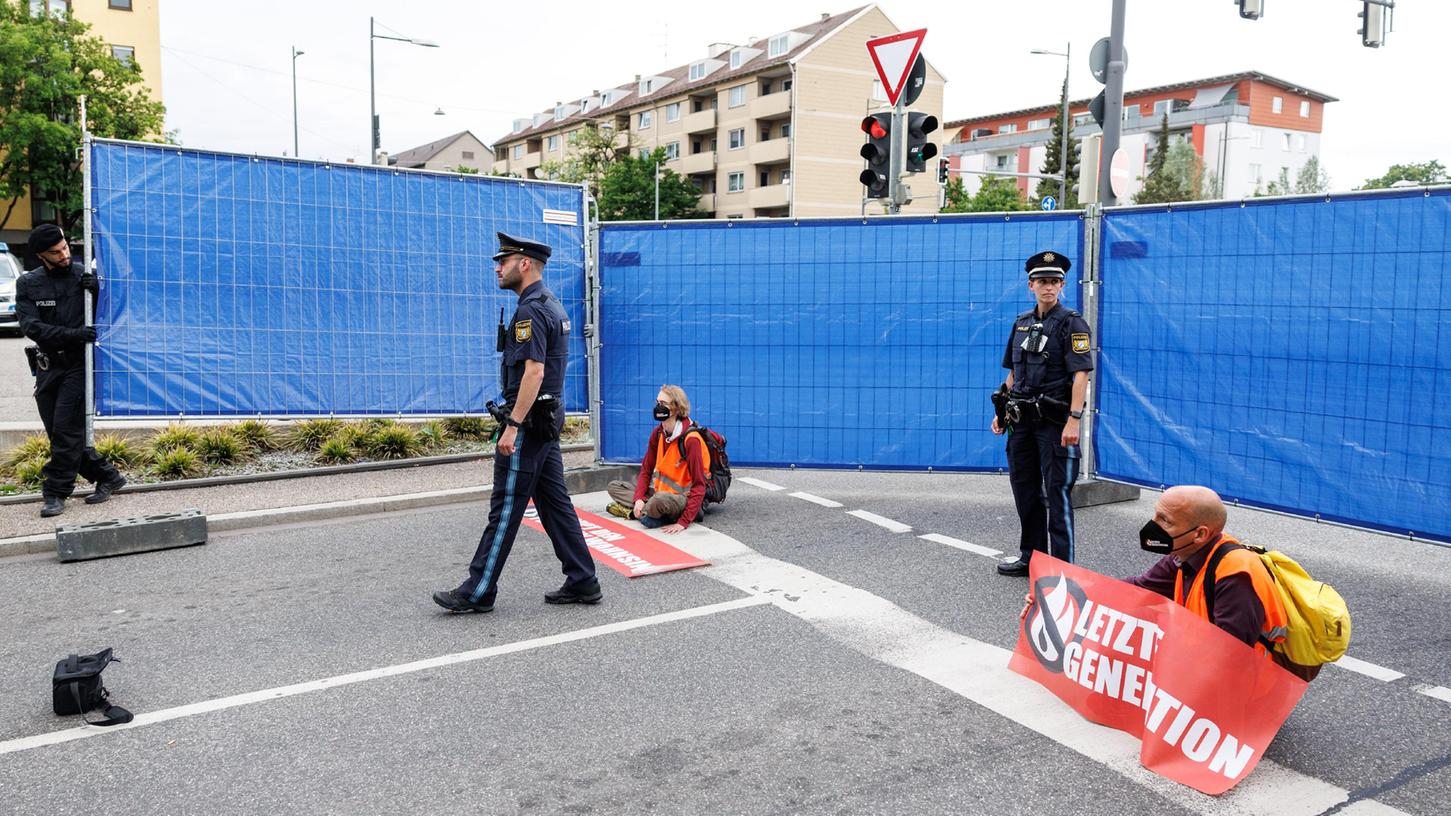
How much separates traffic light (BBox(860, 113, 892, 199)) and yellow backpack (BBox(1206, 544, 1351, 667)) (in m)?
7.92

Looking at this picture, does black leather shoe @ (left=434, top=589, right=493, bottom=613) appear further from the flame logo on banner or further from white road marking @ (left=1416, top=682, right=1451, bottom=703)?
white road marking @ (left=1416, top=682, right=1451, bottom=703)

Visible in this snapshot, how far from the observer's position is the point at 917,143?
11430 mm

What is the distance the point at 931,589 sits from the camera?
6230 millimetres

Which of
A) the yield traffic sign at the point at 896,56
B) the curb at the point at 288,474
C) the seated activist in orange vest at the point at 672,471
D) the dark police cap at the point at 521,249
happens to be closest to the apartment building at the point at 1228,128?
the yield traffic sign at the point at 896,56

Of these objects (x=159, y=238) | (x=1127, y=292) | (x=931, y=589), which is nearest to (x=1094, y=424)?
(x=1127, y=292)

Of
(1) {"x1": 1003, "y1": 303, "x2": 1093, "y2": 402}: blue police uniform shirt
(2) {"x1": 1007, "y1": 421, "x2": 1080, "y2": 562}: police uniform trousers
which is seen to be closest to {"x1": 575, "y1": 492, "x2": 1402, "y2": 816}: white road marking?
(2) {"x1": 1007, "y1": 421, "x2": 1080, "y2": 562}: police uniform trousers

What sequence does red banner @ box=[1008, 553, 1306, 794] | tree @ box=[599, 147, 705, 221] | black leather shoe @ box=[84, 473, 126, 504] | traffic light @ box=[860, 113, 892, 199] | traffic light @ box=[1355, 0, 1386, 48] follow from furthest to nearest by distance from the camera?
tree @ box=[599, 147, 705, 221], traffic light @ box=[1355, 0, 1386, 48], traffic light @ box=[860, 113, 892, 199], black leather shoe @ box=[84, 473, 126, 504], red banner @ box=[1008, 553, 1306, 794]

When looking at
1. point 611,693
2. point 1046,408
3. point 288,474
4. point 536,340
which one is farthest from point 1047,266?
point 288,474

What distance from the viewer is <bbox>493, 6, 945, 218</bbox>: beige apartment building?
66312 mm

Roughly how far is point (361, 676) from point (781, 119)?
6704 centimetres

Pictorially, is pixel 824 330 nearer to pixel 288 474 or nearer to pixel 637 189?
pixel 288 474

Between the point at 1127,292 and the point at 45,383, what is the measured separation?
784 cm

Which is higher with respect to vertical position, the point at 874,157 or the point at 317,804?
the point at 874,157

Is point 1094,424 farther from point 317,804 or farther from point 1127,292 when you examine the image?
point 317,804
